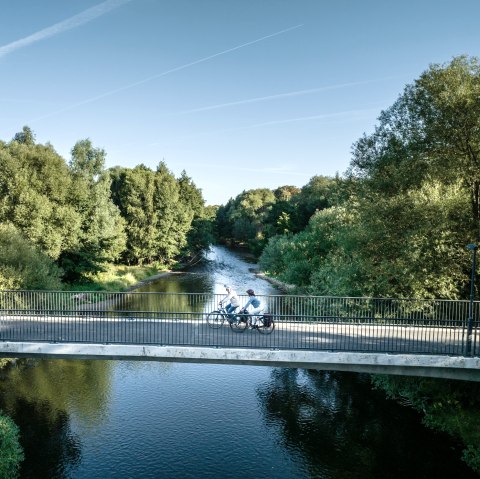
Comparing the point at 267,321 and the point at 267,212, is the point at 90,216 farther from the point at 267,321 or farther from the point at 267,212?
the point at 267,212

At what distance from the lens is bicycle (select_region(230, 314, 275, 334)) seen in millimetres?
18250

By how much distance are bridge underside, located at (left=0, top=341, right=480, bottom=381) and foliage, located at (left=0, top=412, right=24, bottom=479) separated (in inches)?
103

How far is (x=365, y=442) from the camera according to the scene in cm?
1906

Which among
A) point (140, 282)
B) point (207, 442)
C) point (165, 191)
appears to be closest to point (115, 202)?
point (165, 191)

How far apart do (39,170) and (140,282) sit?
20.2 m

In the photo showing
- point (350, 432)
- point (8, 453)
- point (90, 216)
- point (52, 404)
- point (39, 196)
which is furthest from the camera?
point (90, 216)

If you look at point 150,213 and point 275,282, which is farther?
point 150,213

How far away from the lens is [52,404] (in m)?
21.5

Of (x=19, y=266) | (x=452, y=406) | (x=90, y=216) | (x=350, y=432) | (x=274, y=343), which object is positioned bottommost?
(x=350, y=432)

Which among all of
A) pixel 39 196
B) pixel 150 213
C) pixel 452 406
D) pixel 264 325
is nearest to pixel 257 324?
pixel 264 325

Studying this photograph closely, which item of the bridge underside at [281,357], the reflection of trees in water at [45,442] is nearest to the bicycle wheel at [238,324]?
the bridge underside at [281,357]

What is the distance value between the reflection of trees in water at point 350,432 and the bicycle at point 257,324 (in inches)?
182

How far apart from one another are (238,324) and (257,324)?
2.76ft

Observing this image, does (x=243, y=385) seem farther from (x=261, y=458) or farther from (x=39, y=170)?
(x=39, y=170)
